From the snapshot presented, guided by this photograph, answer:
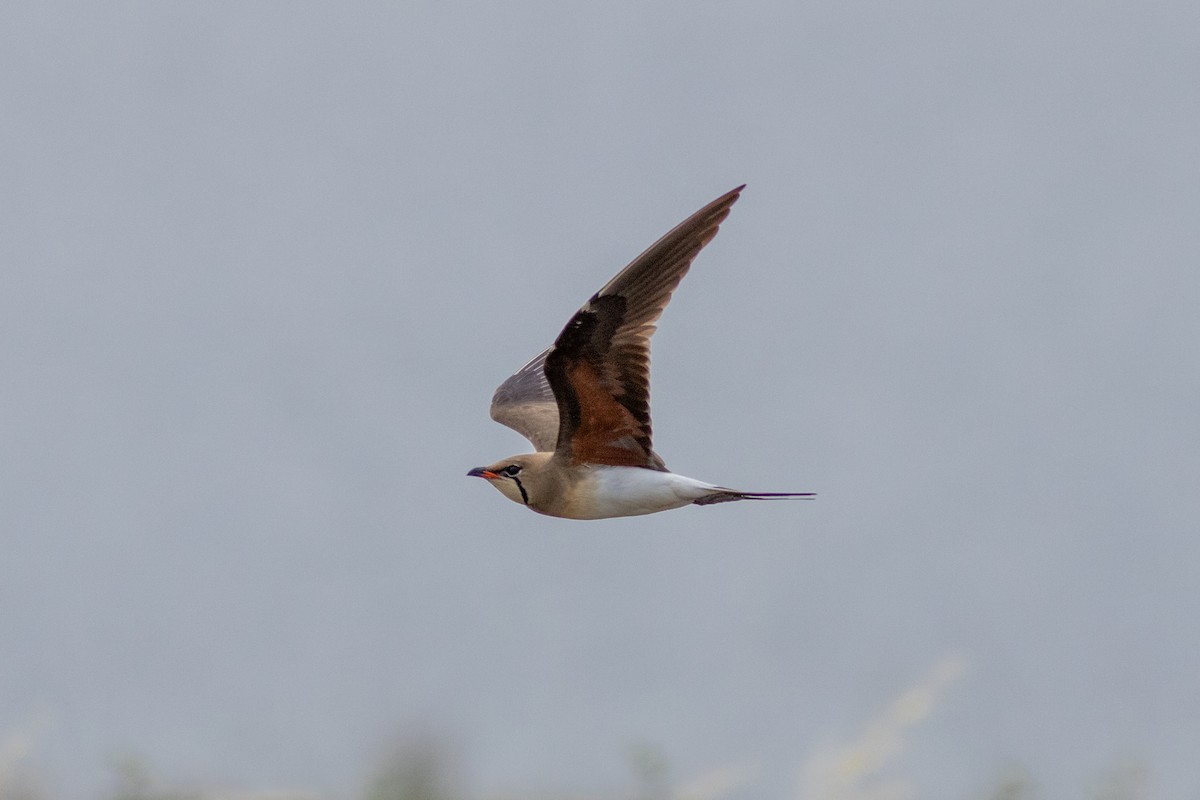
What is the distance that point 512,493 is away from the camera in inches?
233

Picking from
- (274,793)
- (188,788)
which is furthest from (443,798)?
(188,788)

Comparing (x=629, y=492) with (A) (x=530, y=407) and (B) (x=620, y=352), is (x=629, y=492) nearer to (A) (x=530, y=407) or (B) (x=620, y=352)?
(B) (x=620, y=352)

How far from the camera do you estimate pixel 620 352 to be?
219 inches

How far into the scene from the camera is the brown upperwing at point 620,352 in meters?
5.45

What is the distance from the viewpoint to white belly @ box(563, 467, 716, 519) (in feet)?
18.4

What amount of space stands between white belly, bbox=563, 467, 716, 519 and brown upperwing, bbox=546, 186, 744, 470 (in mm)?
81

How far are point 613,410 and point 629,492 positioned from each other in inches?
10.7

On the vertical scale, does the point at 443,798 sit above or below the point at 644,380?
below

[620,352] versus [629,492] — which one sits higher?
[620,352]

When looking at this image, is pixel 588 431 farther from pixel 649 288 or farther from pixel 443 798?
pixel 443 798

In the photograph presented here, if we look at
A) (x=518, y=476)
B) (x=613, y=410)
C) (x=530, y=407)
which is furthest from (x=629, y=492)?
(x=530, y=407)

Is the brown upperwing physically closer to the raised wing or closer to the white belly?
the white belly

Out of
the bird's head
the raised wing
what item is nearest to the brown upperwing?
the bird's head

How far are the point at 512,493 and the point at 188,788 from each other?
1.49m
